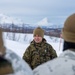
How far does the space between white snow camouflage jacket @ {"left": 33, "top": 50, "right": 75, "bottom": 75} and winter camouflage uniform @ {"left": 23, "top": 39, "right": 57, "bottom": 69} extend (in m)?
1.95

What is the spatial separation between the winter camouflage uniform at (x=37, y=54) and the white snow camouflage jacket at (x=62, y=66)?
195cm

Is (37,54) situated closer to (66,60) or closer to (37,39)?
(37,39)

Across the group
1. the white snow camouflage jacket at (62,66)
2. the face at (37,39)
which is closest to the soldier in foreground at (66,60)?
the white snow camouflage jacket at (62,66)

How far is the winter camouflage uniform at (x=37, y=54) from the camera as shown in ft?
9.27

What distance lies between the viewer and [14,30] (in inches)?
204

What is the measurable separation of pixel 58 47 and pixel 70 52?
541 centimetres

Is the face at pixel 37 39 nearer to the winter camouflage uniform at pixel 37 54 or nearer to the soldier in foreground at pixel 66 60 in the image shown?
the winter camouflage uniform at pixel 37 54

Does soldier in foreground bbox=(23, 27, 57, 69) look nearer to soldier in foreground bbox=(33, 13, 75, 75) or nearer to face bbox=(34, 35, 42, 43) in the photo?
face bbox=(34, 35, 42, 43)

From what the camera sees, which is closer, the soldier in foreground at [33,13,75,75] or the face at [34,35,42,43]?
the soldier in foreground at [33,13,75,75]

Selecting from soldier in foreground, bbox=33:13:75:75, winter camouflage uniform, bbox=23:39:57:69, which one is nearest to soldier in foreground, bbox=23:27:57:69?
winter camouflage uniform, bbox=23:39:57:69

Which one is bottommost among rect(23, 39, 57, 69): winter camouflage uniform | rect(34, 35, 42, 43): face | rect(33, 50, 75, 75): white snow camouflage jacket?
rect(23, 39, 57, 69): winter camouflage uniform

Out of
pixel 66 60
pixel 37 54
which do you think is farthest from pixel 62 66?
pixel 37 54

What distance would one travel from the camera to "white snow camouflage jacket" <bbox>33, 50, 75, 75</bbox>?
0.81 meters

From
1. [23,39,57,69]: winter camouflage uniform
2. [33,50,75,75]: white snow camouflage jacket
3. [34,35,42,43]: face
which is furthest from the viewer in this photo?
[34,35,42,43]: face
